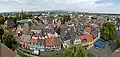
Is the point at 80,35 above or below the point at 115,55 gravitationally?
below

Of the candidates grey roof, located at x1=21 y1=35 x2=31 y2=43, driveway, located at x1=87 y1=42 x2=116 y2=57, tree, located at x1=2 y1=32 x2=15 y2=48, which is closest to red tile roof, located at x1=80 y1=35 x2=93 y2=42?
driveway, located at x1=87 y1=42 x2=116 y2=57

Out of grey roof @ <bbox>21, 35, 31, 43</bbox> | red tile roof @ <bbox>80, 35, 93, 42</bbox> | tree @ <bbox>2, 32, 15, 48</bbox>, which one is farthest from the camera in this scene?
red tile roof @ <bbox>80, 35, 93, 42</bbox>

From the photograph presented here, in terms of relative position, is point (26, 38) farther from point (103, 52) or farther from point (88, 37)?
point (103, 52)

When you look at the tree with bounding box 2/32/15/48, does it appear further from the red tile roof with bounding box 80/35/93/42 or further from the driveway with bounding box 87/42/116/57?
the red tile roof with bounding box 80/35/93/42

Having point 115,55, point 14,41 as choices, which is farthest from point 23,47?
point 115,55

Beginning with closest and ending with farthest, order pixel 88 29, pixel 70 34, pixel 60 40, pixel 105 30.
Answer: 1. pixel 60 40
2. pixel 70 34
3. pixel 105 30
4. pixel 88 29

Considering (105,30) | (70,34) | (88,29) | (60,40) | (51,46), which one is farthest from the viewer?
(88,29)

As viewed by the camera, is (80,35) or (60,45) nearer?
(60,45)

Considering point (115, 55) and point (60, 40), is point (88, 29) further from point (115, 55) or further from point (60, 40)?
point (115, 55)

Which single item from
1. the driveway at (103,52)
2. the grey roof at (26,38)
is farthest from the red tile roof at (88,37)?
the grey roof at (26,38)

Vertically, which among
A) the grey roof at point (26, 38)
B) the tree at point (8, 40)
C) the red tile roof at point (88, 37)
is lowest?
the red tile roof at point (88, 37)

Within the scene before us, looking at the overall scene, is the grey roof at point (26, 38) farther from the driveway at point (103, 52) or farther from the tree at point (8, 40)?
the driveway at point (103, 52)
